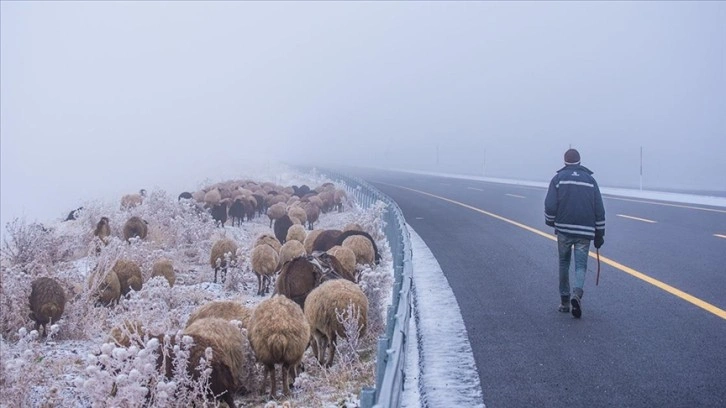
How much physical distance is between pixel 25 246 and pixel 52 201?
58.5m

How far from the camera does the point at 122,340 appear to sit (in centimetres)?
711

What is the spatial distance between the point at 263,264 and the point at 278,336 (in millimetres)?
5668

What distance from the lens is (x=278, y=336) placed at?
6.80 metres

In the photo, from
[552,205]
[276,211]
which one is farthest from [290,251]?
[276,211]

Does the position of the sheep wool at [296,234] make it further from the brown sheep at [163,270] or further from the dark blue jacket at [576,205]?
the dark blue jacket at [576,205]

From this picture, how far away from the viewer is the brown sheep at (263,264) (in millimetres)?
12375

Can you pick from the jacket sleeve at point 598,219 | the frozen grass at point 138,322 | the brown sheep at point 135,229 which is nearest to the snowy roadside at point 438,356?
the frozen grass at point 138,322

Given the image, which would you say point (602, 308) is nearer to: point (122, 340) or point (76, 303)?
point (122, 340)

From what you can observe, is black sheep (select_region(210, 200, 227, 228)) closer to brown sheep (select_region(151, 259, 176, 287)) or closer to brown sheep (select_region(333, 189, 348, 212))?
brown sheep (select_region(333, 189, 348, 212))

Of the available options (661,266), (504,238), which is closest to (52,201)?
(504,238)

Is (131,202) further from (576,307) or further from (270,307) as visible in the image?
(576,307)

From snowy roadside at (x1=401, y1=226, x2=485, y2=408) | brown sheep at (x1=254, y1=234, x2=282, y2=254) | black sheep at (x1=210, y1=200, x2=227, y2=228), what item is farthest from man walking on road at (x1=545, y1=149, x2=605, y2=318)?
black sheep at (x1=210, y1=200, x2=227, y2=228)

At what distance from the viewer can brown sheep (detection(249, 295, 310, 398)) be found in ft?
22.4

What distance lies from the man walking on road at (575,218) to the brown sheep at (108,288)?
6.93 metres
